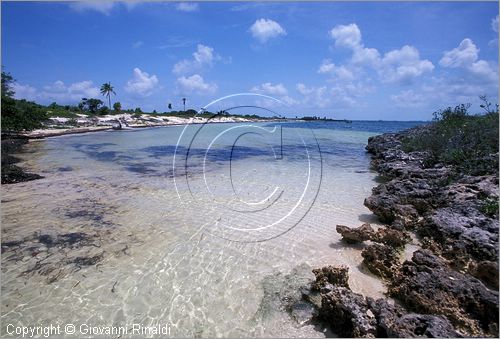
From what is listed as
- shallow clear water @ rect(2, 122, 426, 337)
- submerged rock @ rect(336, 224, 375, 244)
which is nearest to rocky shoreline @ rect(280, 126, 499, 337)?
submerged rock @ rect(336, 224, 375, 244)

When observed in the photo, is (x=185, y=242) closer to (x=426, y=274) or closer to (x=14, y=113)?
(x=426, y=274)

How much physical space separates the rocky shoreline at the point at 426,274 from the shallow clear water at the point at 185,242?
42cm

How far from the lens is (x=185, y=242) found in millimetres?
7227

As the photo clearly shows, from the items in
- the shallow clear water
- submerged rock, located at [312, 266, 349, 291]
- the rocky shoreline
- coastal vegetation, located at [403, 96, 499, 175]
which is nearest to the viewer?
the rocky shoreline

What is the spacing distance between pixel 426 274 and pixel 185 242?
213 inches

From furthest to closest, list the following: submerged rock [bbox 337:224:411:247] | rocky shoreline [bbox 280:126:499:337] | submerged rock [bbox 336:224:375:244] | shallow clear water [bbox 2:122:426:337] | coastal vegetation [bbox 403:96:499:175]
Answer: coastal vegetation [bbox 403:96:499:175] → submerged rock [bbox 336:224:375:244] → submerged rock [bbox 337:224:411:247] → shallow clear water [bbox 2:122:426:337] → rocky shoreline [bbox 280:126:499:337]

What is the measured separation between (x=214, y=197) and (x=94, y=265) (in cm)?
557

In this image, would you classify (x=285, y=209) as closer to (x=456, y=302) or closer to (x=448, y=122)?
(x=456, y=302)

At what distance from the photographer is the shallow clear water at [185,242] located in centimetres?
470

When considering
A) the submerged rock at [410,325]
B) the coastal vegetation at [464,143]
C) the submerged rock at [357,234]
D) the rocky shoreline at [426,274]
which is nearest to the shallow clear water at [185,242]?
the submerged rock at [357,234]

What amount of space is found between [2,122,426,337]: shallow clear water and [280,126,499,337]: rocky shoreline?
42 cm

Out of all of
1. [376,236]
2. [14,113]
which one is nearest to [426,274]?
[376,236]

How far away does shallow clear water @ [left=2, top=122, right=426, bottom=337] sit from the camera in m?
4.70

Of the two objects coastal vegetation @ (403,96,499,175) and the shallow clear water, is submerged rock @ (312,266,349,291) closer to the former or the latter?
the shallow clear water
